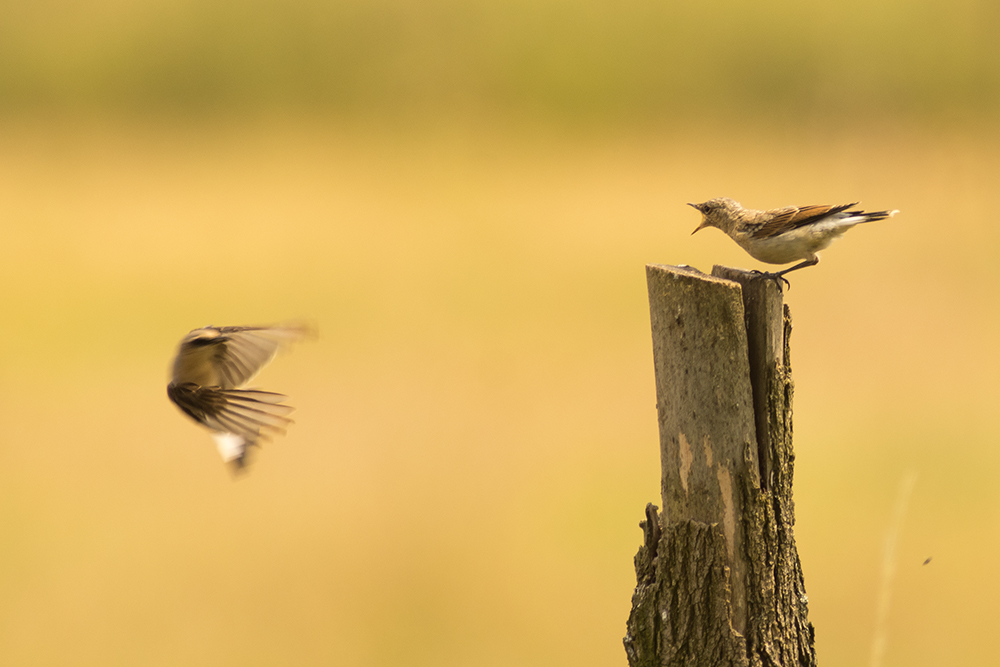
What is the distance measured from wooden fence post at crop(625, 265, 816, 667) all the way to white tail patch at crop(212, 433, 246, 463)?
5.05ft

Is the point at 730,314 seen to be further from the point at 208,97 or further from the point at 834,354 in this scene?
the point at 208,97

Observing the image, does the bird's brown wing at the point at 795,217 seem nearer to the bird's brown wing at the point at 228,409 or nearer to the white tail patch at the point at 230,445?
the bird's brown wing at the point at 228,409

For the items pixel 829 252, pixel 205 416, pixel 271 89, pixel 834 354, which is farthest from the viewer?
pixel 271 89

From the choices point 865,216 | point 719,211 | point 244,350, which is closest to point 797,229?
point 865,216

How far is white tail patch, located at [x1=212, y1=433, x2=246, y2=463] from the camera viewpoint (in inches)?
136

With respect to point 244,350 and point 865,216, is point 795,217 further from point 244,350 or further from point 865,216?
point 244,350

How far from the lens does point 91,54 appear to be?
2389 cm

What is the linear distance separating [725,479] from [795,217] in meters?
1.40

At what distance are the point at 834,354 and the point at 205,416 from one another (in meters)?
12.5


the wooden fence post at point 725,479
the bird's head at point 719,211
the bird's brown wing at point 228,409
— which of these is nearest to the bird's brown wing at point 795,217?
the bird's head at point 719,211

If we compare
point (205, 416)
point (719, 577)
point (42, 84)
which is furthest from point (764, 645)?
point (42, 84)

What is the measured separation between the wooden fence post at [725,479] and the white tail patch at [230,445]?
1539mm

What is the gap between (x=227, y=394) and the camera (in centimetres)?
346

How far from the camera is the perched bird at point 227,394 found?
11.3 ft
